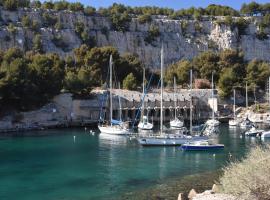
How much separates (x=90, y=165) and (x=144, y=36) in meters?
74.2

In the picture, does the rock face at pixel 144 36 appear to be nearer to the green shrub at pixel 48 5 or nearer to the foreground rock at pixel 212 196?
the green shrub at pixel 48 5

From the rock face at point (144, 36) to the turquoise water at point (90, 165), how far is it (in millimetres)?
44607

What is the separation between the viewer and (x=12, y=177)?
1185 inches

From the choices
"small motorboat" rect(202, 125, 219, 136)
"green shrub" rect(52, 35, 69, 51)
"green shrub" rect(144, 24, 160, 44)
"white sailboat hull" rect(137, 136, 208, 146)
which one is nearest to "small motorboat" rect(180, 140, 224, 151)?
"white sailboat hull" rect(137, 136, 208, 146)

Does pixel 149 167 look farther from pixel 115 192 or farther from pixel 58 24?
pixel 58 24

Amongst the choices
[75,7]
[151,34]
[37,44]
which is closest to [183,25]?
[151,34]

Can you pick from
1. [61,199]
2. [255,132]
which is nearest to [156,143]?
[255,132]

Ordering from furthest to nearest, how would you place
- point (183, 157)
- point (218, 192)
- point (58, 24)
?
point (58, 24) < point (183, 157) < point (218, 192)

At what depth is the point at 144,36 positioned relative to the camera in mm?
106188

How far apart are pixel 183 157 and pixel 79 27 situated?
6354cm

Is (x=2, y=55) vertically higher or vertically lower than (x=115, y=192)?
higher

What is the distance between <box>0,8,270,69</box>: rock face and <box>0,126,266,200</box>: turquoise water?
44.6 metres

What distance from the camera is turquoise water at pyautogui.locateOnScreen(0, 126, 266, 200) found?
87.4 ft

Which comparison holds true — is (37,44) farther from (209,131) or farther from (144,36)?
(209,131)
